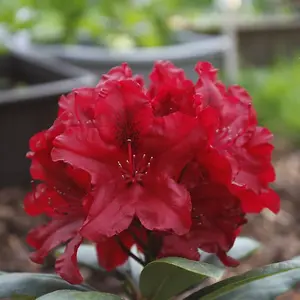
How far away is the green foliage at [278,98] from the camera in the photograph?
1.99 metres

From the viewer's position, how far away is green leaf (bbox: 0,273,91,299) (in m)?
0.65

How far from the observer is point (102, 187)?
1.96ft

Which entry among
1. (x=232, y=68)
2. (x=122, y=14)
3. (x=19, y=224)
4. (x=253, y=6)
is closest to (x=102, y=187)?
(x=19, y=224)

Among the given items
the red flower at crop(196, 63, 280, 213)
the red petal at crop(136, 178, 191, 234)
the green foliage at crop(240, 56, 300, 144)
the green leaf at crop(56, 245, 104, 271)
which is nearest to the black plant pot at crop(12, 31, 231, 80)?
the green foliage at crop(240, 56, 300, 144)

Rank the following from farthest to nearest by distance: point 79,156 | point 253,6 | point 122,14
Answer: point 253,6, point 122,14, point 79,156

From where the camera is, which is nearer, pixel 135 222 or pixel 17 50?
pixel 135 222

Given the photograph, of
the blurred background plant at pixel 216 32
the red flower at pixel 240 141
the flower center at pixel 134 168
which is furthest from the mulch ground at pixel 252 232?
the flower center at pixel 134 168

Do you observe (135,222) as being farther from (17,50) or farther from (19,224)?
(17,50)

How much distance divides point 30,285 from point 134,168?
0.17 meters

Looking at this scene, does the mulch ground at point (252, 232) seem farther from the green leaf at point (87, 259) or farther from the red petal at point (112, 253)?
the red petal at point (112, 253)

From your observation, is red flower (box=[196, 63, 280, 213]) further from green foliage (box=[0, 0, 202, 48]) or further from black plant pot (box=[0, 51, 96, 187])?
green foliage (box=[0, 0, 202, 48])

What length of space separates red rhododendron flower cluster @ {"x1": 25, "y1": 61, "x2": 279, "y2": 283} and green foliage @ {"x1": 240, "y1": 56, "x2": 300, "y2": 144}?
1303mm

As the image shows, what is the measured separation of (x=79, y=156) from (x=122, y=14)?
5.63 feet

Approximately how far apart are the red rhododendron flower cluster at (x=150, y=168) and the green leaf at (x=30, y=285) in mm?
22
